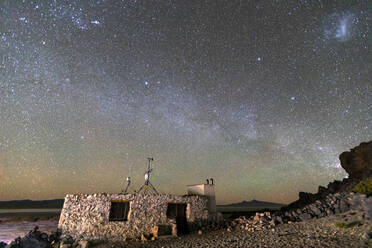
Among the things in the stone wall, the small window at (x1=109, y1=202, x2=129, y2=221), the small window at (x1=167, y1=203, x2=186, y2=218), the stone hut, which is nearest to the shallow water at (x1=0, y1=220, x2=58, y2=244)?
the stone wall

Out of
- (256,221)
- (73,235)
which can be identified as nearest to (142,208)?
(73,235)

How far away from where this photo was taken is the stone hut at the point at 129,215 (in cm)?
1250

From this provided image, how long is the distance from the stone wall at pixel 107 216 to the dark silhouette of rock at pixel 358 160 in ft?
106

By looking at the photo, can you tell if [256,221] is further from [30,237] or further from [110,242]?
[30,237]

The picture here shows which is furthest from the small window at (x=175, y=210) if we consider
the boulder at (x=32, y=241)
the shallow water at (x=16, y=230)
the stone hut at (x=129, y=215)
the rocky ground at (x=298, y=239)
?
the shallow water at (x=16, y=230)

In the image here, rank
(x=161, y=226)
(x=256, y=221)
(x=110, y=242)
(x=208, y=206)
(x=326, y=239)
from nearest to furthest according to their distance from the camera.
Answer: (x=326, y=239), (x=110, y=242), (x=161, y=226), (x=256, y=221), (x=208, y=206)

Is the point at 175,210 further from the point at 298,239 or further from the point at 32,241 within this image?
the point at 32,241

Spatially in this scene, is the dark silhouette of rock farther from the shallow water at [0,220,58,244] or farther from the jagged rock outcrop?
the shallow water at [0,220,58,244]

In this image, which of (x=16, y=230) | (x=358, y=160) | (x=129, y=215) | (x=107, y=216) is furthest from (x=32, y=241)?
(x=358, y=160)

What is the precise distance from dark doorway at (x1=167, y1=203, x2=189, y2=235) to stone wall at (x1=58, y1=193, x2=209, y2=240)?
77 centimetres

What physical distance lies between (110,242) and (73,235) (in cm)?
228

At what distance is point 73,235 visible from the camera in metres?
12.3

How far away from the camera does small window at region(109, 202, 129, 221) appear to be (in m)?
14.4

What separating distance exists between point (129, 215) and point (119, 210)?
151 centimetres
